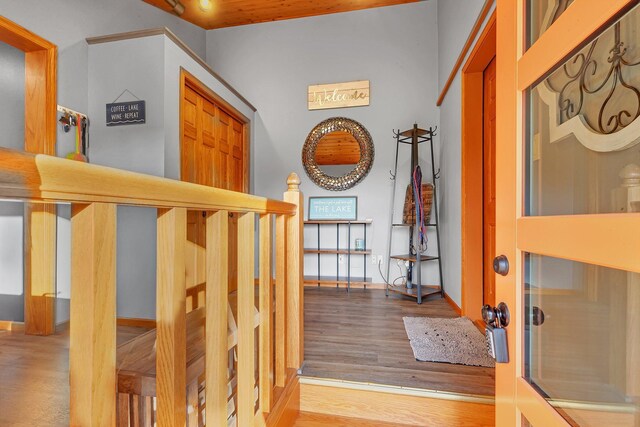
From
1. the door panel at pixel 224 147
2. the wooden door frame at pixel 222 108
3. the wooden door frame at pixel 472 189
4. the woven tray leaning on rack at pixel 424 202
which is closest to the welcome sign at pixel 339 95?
the wooden door frame at pixel 222 108

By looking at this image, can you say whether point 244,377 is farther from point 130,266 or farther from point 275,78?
point 275,78

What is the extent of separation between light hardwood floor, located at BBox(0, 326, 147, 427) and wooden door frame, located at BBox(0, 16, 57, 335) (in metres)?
0.15

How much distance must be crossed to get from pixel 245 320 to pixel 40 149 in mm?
2186

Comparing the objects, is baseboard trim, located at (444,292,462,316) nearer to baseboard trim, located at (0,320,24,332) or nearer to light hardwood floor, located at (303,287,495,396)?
light hardwood floor, located at (303,287,495,396)

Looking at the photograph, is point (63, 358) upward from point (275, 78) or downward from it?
downward

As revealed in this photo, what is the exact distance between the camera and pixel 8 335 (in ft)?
7.43

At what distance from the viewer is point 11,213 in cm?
239

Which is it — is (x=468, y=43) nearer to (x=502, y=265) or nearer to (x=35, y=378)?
(x=502, y=265)

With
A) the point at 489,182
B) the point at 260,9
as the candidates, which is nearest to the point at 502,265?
the point at 489,182

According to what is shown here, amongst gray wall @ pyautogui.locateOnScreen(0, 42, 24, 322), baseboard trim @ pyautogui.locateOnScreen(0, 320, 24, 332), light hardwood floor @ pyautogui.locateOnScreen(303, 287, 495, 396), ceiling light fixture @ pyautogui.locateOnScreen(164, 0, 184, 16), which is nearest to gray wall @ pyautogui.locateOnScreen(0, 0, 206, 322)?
gray wall @ pyautogui.locateOnScreen(0, 42, 24, 322)

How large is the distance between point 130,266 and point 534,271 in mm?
2693

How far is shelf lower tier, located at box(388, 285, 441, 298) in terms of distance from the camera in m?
3.01

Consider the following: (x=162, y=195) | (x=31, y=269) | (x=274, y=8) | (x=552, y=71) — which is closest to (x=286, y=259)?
(x=162, y=195)

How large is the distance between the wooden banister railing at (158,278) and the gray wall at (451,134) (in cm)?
210
